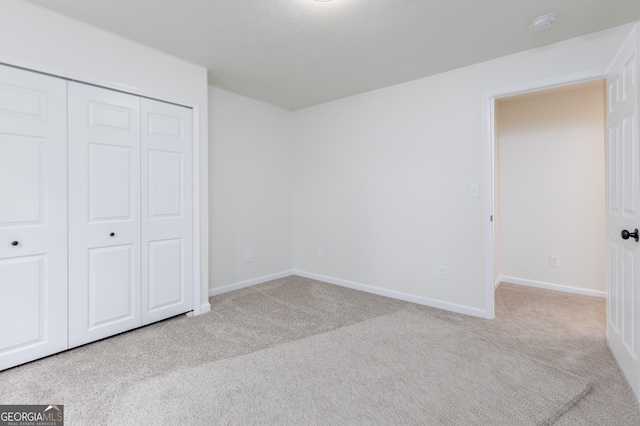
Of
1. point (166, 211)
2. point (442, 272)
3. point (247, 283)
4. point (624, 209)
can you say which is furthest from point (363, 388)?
point (247, 283)

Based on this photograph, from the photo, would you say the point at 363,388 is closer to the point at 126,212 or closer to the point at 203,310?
the point at 203,310

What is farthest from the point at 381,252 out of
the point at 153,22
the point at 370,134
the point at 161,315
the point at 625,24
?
the point at 153,22

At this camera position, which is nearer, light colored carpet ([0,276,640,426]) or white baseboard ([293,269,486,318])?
light colored carpet ([0,276,640,426])

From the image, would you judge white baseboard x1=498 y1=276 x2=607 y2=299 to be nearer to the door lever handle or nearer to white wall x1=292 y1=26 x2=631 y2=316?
white wall x1=292 y1=26 x2=631 y2=316

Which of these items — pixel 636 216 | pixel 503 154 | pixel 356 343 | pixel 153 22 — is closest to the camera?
pixel 636 216

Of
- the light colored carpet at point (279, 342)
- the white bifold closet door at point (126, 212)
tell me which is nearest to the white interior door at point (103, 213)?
the white bifold closet door at point (126, 212)

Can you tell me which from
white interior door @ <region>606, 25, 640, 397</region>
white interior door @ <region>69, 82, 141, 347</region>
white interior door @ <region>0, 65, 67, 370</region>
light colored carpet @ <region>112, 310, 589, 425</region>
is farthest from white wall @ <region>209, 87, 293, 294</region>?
white interior door @ <region>606, 25, 640, 397</region>

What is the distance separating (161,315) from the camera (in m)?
2.75

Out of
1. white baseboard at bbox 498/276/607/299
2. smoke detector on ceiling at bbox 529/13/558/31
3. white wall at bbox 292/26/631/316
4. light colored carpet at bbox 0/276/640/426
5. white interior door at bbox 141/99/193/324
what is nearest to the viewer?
light colored carpet at bbox 0/276/640/426

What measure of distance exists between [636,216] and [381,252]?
2.22 m

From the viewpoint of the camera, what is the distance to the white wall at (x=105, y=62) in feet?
6.54

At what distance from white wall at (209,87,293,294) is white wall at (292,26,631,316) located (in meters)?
0.28

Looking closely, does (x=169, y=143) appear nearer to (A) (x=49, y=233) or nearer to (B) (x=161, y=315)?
(A) (x=49, y=233)

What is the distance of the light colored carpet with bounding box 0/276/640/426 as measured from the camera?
5.56ft
